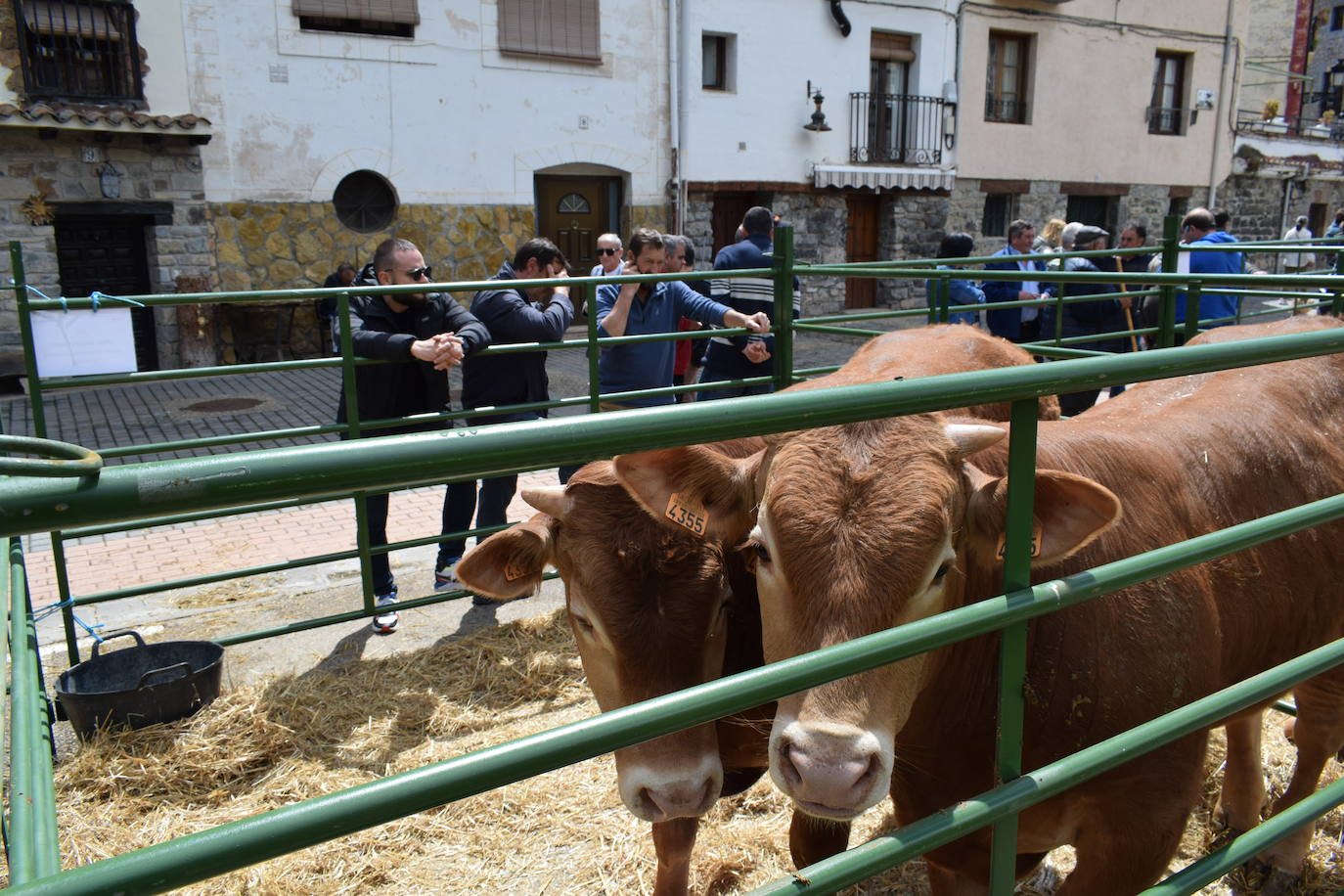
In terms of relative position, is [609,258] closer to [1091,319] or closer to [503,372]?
[503,372]

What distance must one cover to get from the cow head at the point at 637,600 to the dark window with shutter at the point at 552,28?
1391 cm

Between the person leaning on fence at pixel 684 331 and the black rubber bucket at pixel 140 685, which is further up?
the person leaning on fence at pixel 684 331

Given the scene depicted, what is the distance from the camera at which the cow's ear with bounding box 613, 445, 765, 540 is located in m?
1.95

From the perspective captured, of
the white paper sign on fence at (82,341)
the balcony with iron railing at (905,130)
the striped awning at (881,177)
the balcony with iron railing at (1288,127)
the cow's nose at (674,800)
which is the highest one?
the balcony with iron railing at (1288,127)

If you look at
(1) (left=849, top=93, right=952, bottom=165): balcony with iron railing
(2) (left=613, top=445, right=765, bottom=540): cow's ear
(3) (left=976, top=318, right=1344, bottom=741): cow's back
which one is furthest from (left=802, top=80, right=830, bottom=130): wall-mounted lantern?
(2) (left=613, top=445, right=765, bottom=540): cow's ear

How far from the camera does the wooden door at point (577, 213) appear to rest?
51.9ft

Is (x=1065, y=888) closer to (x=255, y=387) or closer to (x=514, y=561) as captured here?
(x=514, y=561)

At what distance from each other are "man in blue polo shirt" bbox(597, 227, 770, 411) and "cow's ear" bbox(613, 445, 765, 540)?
3501 millimetres

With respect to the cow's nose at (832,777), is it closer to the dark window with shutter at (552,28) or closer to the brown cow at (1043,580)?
the brown cow at (1043,580)

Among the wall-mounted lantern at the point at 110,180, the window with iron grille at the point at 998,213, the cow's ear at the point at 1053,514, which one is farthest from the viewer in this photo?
the window with iron grille at the point at 998,213

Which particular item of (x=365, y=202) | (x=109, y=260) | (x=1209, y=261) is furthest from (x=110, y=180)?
(x=1209, y=261)

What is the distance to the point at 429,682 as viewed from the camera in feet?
15.1

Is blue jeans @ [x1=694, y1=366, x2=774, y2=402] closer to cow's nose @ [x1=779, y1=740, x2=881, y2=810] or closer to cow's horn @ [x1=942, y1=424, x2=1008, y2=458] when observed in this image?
cow's horn @ [x1=942, y1=424, x2=1008, y2=458]

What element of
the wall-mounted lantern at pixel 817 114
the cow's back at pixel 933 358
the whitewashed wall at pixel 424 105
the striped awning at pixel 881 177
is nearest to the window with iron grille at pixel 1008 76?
the striped awning at pixel 881 177
